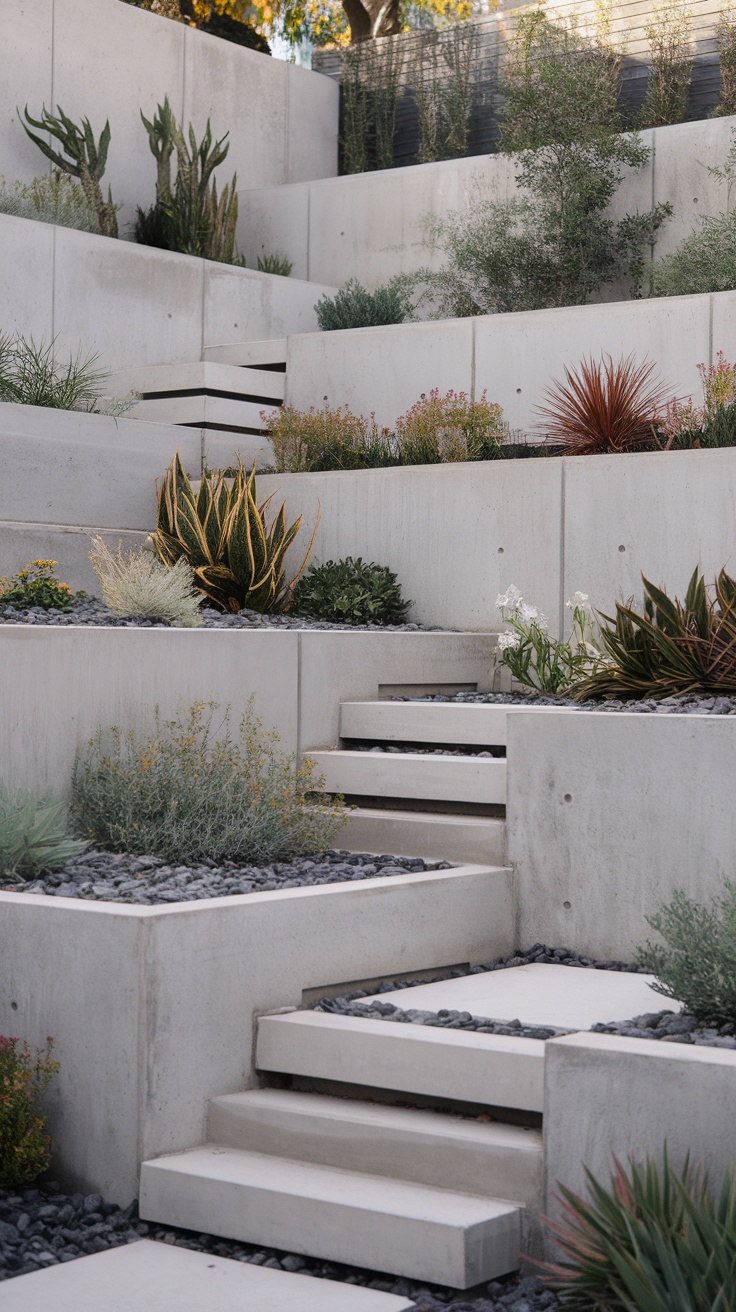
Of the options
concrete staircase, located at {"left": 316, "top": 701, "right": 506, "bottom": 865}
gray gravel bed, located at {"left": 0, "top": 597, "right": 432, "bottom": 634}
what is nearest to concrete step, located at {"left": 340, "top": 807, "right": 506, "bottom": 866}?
concrete staircase, located at {"left": 316, "top": 701, "right": 506, "bottom": 865}

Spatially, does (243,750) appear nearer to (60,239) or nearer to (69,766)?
(69,766)

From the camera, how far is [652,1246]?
2754 millimetres

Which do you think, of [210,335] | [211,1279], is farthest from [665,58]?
[211,1279]

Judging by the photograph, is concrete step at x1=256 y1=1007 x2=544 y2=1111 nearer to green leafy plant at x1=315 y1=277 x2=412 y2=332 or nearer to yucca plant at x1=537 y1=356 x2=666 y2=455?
yucca plant at x1=537 y1=356 x2=666 y2=455

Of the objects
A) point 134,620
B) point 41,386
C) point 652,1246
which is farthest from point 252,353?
point 652,1246

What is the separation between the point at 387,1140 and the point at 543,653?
3.07 m

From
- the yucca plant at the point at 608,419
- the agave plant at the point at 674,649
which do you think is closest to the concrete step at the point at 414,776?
the agave plant at the point at 674,649

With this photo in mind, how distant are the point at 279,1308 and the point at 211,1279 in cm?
25

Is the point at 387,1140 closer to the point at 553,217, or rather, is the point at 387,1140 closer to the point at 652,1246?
the point at 652,1246

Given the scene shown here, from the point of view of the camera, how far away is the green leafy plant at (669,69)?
11.5 m

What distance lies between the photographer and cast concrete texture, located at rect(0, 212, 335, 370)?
30.8 feet

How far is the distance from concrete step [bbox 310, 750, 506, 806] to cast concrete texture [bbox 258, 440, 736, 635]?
1.62m

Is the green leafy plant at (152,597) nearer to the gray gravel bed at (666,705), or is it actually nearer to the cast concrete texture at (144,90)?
the gray gravel bed at (666,705)

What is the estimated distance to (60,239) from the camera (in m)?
9.58
